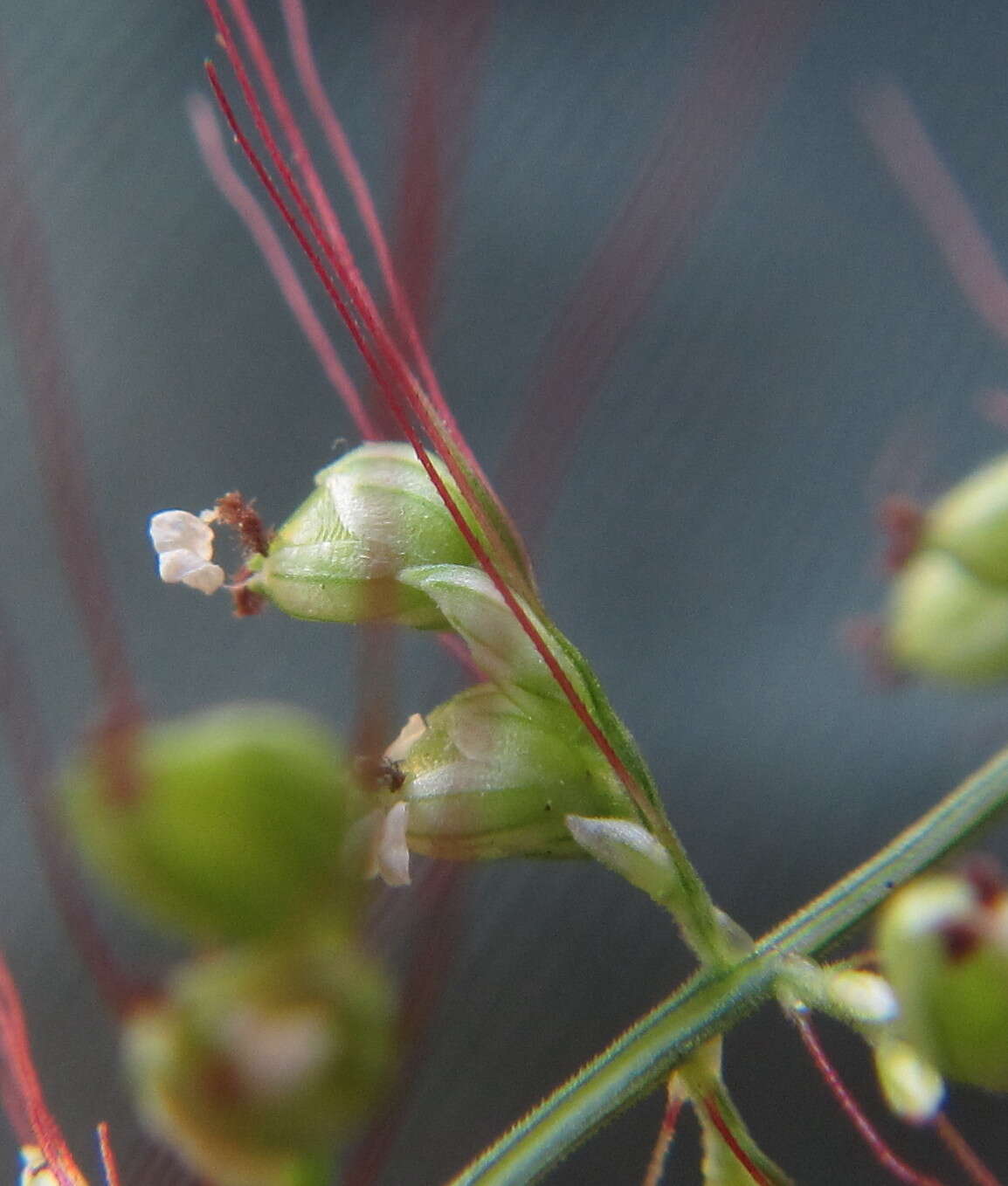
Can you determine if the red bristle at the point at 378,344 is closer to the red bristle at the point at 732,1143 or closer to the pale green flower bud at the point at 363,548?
the pale green flower bud at the point at 363,548

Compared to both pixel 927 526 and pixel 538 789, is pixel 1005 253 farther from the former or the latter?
pixel 538 789

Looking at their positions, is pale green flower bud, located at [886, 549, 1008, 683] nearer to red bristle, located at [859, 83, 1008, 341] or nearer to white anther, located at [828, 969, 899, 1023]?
white anther, located at [828, 969, 899, 1023]

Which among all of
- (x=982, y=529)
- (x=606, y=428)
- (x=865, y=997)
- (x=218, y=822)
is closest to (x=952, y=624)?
(x=982, y=529)

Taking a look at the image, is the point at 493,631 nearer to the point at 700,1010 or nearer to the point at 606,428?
the point at 700,1010

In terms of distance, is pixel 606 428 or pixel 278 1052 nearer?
pixel 278 1052

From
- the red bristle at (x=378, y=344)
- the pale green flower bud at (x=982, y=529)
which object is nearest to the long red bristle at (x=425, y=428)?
the red bristle at (x=378, y=344)

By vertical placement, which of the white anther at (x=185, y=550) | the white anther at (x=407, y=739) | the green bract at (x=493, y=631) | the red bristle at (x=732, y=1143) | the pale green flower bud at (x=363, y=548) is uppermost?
the white anther at (x=185, y=550)
